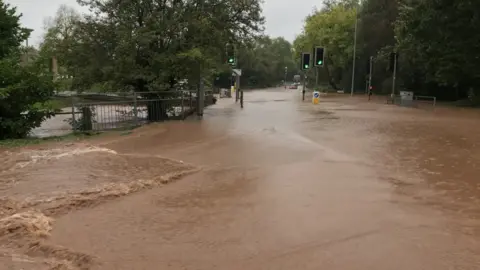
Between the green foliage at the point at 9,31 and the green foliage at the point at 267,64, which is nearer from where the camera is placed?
the green foliage at the point at 9,31

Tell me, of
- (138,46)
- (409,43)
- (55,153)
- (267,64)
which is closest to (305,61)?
(409,43)

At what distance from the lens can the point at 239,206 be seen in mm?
7430

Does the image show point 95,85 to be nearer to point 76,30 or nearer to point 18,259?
point 76,30

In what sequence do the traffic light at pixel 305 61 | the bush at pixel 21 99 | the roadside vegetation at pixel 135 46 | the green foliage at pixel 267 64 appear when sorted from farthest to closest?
the green foliage at pixel 267 64
the traffic light at pixel 305 61
the roadside vegetation at pixel 135 46
the bush at pixel 21 99

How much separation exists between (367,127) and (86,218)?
14.1 m

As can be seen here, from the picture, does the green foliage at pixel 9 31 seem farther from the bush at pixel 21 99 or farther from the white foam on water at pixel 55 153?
the white foam on water at pixel 55 153

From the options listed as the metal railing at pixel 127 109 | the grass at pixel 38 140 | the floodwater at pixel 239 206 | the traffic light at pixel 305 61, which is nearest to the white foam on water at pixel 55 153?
the floodwater at pixel 239 206

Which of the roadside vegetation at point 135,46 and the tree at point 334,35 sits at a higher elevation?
the tree at point 334,35

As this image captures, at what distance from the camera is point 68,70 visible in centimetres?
1856

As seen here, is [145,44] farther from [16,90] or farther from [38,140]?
[38,140]

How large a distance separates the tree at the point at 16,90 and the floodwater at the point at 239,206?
8.94ft

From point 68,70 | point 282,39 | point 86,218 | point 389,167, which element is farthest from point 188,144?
point 282,39

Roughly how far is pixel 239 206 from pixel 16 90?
388 inches

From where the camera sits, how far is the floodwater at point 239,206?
5.44m
